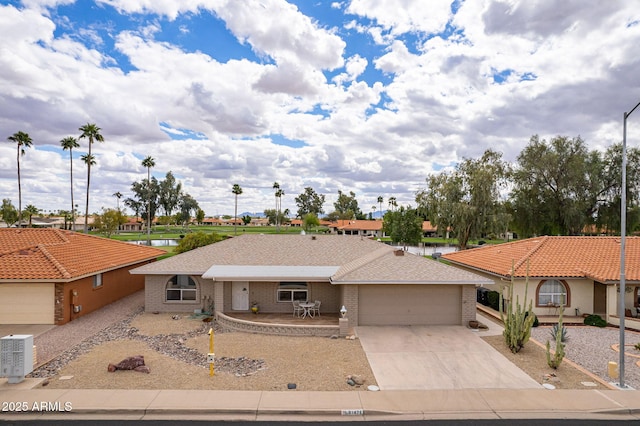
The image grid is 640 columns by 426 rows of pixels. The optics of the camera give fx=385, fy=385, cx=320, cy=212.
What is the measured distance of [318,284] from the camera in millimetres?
21016

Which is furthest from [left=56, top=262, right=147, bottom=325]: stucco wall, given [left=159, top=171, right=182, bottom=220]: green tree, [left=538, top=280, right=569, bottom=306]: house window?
[left=159, top=171, right=182, bottom=220]: green tree

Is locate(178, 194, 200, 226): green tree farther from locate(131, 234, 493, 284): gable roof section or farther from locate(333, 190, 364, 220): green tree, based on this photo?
locate(131, 234, 493, 284): gable roof section

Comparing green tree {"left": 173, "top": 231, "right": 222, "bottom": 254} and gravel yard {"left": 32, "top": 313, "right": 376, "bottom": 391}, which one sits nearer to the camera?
gravel yard {"left": 32, "top": 313, "right": 376, "bottom": 391}

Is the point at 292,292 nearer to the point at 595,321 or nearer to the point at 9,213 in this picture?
the point at 595,321

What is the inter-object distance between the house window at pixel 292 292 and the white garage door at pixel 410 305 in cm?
352

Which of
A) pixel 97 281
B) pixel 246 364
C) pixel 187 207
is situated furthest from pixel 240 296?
pixel 187 207

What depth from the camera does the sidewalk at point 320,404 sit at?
1018 centimetres

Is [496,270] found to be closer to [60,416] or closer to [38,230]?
[60,416]

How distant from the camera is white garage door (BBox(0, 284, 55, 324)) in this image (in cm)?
1858

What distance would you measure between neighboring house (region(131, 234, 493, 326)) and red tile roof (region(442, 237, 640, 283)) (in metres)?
4.21

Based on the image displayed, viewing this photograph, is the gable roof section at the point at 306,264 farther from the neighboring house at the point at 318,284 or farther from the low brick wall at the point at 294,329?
the low brick wall at the point at 294,329

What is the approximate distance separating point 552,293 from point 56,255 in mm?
26961

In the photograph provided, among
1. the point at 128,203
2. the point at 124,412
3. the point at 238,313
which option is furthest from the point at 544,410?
the point at 128,203

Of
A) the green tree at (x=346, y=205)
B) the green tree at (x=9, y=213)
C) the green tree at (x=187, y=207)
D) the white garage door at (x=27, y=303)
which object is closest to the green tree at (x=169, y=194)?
the green tree at (x=187, y=207)
